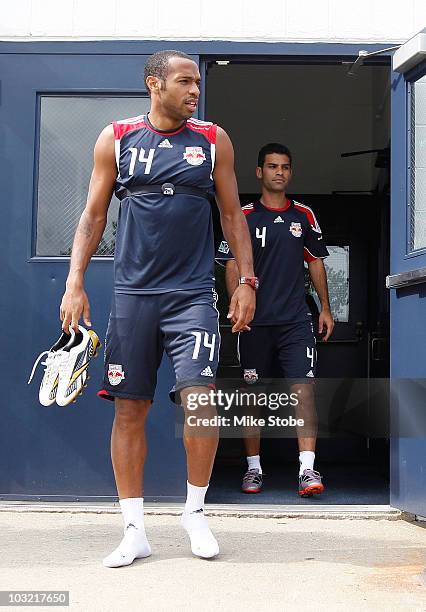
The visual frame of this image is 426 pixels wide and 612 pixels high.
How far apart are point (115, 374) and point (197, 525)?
25.1 inches

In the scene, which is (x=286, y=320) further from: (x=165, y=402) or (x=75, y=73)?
(x=75, y=73)

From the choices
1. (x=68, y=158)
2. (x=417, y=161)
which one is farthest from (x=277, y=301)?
(x=68, y=158)

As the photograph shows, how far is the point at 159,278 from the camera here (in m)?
3.42

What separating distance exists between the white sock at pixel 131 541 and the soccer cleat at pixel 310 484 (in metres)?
1.46

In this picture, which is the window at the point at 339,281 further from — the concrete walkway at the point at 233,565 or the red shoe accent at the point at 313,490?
the concrete walkway at the point at 233,565

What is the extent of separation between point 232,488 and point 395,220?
1780mm

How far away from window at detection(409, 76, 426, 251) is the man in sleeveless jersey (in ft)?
3.76

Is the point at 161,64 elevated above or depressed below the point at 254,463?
above

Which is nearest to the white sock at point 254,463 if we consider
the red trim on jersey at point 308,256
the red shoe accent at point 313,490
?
the red shoe accent at point 313,490

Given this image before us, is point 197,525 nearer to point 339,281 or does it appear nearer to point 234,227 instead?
point 234,227

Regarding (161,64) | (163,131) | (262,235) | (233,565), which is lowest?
(233,565)

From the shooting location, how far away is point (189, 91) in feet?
11.2

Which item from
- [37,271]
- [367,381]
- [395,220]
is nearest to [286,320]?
[395,220]

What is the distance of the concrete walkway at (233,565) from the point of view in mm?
2805
